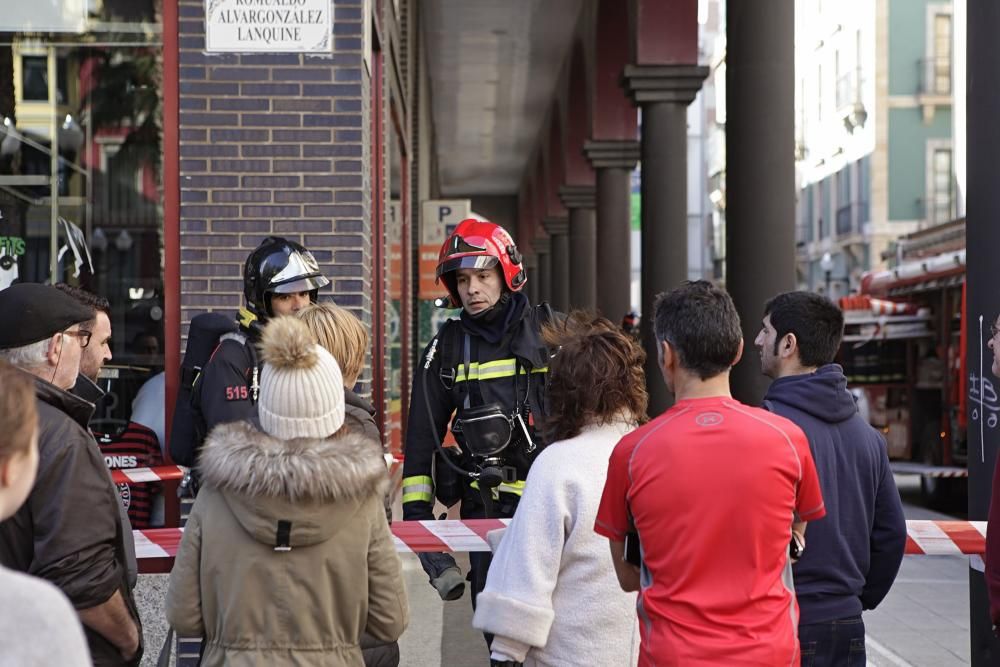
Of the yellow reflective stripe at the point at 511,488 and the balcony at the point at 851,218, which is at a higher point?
the balcony at the point at 851,218

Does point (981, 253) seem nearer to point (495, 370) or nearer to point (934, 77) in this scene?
point (495, 370)

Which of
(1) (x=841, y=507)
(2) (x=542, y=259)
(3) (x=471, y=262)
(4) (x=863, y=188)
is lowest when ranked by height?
(1) (x=841, y=507)

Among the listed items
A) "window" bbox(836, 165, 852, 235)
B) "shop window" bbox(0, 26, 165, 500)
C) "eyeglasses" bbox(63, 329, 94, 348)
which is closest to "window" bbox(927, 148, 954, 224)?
"window" bbox(836, 165, 852, 235)

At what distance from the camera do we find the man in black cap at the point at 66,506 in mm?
3045

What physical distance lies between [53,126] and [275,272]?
3571mm

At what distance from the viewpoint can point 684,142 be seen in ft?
48.1

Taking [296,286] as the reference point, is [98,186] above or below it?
above

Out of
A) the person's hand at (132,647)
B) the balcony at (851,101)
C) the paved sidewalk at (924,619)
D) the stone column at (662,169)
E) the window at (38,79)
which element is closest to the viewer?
the person's hand at (132,647)

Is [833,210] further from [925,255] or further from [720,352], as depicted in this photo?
[720,352]

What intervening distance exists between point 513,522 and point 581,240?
2282cm

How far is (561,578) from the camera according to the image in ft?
10.8

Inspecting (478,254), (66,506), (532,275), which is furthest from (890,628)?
(532,275)

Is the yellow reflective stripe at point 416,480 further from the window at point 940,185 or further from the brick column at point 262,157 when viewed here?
the window at point 940,185

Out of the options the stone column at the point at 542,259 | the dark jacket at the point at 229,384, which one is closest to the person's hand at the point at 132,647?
the dark jacket at the point at 229,384
